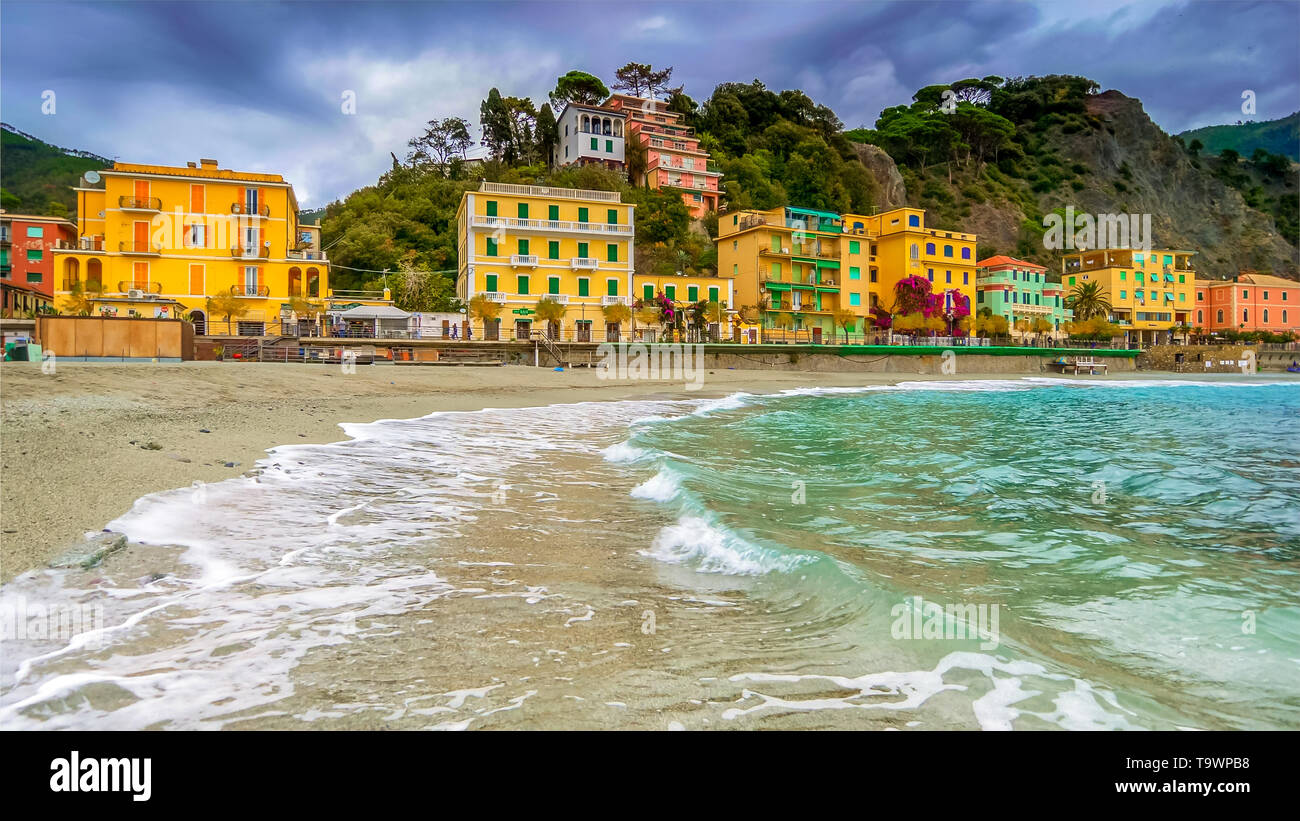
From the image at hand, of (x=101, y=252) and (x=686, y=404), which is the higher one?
(x=101, y=252)

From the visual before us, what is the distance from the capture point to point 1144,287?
7738 centimetres

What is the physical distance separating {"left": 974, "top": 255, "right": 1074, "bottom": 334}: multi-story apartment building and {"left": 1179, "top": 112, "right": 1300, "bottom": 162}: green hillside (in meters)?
117

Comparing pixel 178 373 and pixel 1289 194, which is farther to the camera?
pixel 1289 194

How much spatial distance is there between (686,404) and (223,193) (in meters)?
36.5

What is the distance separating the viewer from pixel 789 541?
256 inches

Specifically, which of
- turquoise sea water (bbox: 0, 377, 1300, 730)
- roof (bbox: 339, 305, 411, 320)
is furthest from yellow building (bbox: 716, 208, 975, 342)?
turquoise sea water (bbox: 0, 377, 1300, 730)

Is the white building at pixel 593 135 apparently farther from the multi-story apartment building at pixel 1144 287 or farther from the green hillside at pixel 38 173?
the multi-story apartment building at pixel 1144 287

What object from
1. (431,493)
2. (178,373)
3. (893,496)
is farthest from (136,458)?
(178,373)

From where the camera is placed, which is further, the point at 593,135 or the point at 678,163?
the point at 593,135

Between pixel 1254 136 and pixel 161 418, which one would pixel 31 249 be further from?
pixel 1254 136

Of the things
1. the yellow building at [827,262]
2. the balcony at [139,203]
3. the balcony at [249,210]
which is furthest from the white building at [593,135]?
the balcony at [139,203]

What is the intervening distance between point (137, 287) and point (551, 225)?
82.7 ft

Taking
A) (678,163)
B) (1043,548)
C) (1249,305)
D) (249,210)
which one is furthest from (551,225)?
(1249,305)
